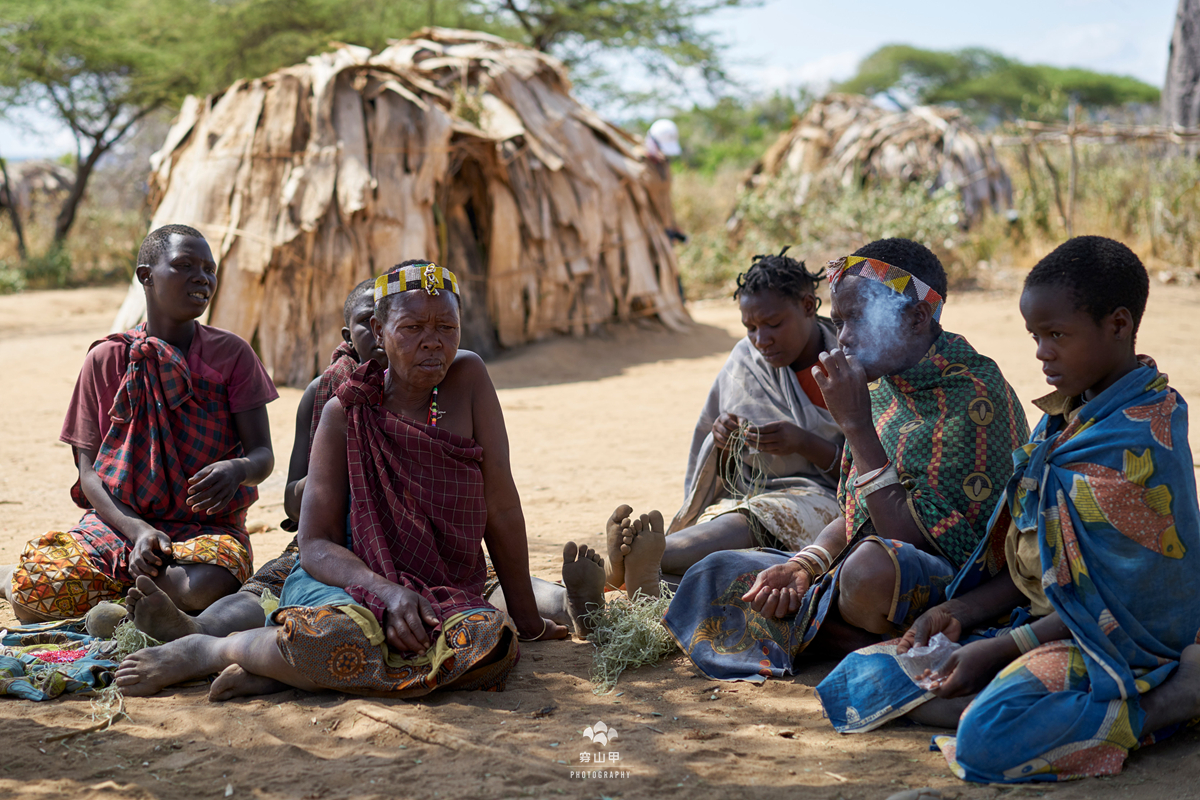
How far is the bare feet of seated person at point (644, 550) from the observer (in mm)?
3293

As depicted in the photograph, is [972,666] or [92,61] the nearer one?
[972,666]

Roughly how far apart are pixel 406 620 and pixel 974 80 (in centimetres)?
3661

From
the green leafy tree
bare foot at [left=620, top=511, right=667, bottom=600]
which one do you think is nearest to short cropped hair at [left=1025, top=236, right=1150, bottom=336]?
bare foot at [left=620, top=511, right=667, bottom=600]

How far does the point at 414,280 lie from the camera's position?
9.33ft

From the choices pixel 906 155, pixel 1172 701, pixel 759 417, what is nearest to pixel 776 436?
pixel 759 417

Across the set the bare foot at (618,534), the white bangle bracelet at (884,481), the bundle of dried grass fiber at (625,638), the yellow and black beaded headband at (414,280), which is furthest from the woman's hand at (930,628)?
the yellow and black beaded headband at (414,280)

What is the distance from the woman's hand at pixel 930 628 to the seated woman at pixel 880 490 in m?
0.11

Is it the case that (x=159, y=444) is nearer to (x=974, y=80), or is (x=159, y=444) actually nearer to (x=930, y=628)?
(x=930, y=628)

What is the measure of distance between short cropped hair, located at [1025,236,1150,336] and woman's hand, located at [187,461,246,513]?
251 cm

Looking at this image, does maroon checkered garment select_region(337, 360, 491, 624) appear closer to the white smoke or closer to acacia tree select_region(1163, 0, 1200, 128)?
the white smoke

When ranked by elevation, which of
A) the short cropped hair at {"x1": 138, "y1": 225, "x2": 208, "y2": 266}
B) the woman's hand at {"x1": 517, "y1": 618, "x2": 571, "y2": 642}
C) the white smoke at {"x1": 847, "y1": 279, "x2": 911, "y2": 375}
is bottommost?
the woman's hand at {"x1": 517, "y1": 618, "x2": 571, "y2": 642}

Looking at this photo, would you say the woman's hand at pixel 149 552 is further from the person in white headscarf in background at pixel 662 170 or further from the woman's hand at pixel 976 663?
the person in white headscarf in background at pixel 662 170

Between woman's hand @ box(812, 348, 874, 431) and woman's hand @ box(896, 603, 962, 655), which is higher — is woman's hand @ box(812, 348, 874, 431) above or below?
above

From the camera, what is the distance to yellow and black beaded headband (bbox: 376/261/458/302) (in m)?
2.84
